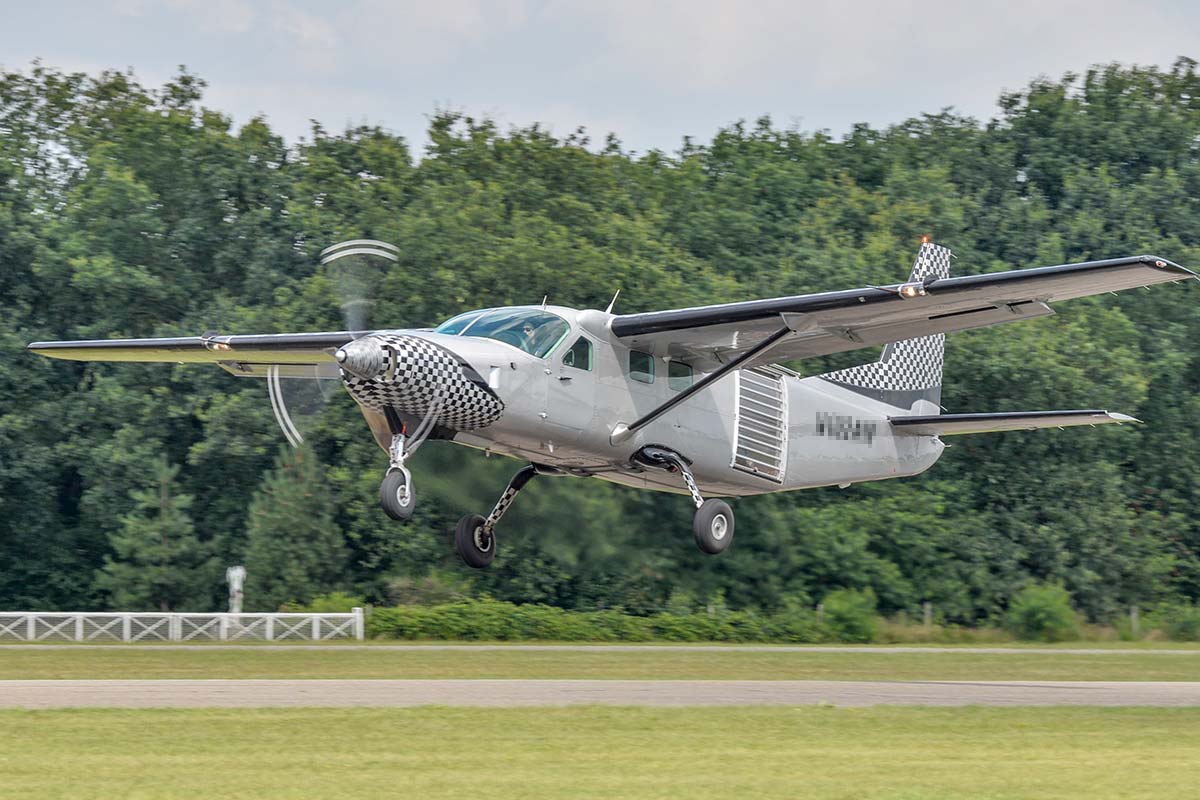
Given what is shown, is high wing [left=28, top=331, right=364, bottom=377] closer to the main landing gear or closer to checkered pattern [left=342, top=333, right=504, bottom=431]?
checkered pattern [left=342, top=333, right=504, bottom=431]

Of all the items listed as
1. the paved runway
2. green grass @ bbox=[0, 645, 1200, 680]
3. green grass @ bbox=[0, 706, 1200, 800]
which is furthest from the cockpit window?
green grass @ bbox=[0, 706, 1200, 800]

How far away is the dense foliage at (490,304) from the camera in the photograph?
4006cm

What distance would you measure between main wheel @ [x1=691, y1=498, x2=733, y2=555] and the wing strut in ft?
5.16

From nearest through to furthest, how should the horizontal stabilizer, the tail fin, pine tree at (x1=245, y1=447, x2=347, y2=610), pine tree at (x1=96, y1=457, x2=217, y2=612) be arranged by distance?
the horizontal stabilizer → the tail fin → pine tree at (x1=245, y1=447, x2=347, y2=610) → pine tree at (x1=96, y1=457, x2=217, y2=612)

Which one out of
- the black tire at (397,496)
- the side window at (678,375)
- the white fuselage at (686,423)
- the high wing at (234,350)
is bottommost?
the black tire at (397,496)

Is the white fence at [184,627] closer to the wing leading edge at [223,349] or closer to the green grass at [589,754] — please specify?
the wing leading edge at [223,349]

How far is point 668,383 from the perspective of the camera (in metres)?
22.1

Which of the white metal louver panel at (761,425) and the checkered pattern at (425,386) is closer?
the checkered pattern at (425,386)

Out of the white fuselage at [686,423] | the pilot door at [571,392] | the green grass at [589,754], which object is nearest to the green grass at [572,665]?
the white fuselage at [686,423]

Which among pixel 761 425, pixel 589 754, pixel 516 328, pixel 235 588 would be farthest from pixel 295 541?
pixel 589 754

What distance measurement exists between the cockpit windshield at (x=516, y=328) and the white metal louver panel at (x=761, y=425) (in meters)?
3.93

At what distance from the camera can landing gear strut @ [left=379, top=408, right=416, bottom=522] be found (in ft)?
59.7

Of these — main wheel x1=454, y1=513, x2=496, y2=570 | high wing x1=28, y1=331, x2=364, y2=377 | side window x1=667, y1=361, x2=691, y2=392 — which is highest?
high wing x1=28, y1=331, x2=364, y2=377

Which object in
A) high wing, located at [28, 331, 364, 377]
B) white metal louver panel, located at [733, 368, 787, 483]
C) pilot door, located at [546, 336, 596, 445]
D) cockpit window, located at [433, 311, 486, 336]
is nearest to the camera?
cockpit window, located at [433, 311, 486, 336]
